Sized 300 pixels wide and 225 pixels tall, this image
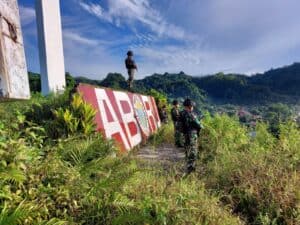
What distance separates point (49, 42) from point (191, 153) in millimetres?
5667

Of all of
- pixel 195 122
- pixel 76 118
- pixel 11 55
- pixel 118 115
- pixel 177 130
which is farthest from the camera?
pixel 118 115

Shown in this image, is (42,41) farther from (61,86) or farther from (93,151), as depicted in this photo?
(93,151)

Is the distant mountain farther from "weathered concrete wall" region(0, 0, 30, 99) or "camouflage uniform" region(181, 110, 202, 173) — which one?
"weathered concrete wall" region(0, 0, 30, 99)

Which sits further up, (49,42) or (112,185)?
(49,42)

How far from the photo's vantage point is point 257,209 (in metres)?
4.25

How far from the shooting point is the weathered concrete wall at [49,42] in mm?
9312

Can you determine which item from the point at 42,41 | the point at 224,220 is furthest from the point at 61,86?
the point at 224,220

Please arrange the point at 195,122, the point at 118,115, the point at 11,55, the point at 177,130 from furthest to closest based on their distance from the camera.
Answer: the point at 118,115 < the point at 177,130 < the point at 195,122 < the point at 11,55

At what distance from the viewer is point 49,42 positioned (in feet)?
31.3

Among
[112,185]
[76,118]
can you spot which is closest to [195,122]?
[76,118]

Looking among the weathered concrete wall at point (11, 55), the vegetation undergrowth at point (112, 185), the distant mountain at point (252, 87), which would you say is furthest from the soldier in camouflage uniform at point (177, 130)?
the distant mountain at point (252, 87)

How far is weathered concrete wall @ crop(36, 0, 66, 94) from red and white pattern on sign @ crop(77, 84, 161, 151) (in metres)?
2.16

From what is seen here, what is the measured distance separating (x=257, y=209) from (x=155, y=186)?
1.38m

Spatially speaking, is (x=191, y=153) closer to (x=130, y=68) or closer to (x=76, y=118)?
(x=76, y=118)
